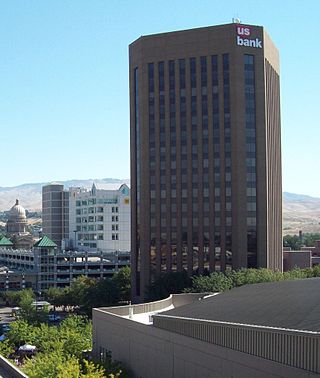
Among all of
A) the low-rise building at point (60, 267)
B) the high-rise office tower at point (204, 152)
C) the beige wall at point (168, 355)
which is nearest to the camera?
the beige wall at point (168, 355)

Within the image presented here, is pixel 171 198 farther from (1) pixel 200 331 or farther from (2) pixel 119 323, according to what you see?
(1) pixel 200 331

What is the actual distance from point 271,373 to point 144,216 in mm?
79658

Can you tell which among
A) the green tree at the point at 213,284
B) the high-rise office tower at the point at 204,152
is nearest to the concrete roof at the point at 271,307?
the green tree at the point at 213,284

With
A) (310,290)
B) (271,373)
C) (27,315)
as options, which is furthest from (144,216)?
(271,373)

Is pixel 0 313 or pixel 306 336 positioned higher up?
pixel 306 336

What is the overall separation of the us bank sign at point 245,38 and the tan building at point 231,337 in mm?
62957

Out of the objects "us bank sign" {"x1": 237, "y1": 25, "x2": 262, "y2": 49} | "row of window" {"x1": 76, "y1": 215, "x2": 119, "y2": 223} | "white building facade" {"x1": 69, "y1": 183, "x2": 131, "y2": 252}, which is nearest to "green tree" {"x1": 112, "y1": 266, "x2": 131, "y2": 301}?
"us bank sign" {"x1": 237, "y1": 25, "x2": 262, "y2": 49}

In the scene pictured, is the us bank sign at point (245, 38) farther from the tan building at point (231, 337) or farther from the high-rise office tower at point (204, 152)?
the tan building at point (231, 337)

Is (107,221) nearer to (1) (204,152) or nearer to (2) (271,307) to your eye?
(1) (204,152)

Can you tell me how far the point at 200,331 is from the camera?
37500 mm

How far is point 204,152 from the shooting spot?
106m

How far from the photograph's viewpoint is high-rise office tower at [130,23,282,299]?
342 feet

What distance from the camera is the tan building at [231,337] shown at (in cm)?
2925

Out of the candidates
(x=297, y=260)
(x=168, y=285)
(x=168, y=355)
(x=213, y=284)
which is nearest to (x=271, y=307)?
(x=168, y=355)
